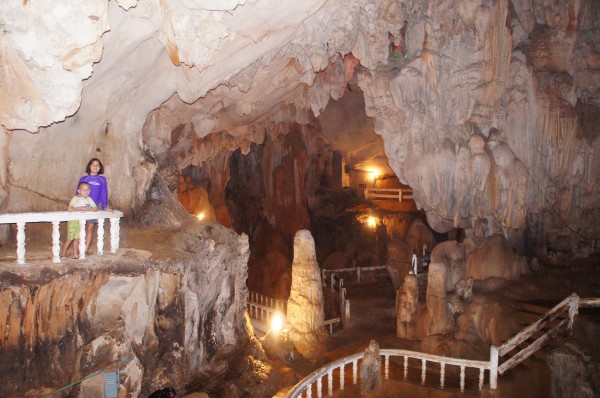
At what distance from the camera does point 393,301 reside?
48.1ft

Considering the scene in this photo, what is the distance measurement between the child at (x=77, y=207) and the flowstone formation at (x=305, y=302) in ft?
19.3

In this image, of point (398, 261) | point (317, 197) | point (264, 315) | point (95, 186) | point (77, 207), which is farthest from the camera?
point (317, 197)

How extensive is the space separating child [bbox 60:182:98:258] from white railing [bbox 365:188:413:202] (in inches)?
609

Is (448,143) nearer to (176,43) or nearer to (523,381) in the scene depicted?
(523,381)

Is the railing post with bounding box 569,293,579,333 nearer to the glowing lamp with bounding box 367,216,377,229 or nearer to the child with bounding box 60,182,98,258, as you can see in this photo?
the child with bounding box 60,182,98,258

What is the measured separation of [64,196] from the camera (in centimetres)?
730

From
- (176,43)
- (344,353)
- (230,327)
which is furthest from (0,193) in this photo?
(344,353)

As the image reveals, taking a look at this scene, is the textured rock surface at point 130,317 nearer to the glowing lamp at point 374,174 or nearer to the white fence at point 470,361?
the white fence at point 470,361

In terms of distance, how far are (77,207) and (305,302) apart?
6310 millimetres

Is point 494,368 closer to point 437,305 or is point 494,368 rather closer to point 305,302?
point 437,305

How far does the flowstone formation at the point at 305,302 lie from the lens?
35.8 ft

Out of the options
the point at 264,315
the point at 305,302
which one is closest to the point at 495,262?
the point at 305,302

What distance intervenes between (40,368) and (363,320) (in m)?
9.22

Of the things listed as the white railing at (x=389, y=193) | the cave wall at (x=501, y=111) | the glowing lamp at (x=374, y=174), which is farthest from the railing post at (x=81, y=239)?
the glowing lamp at (x=374, y=174)
